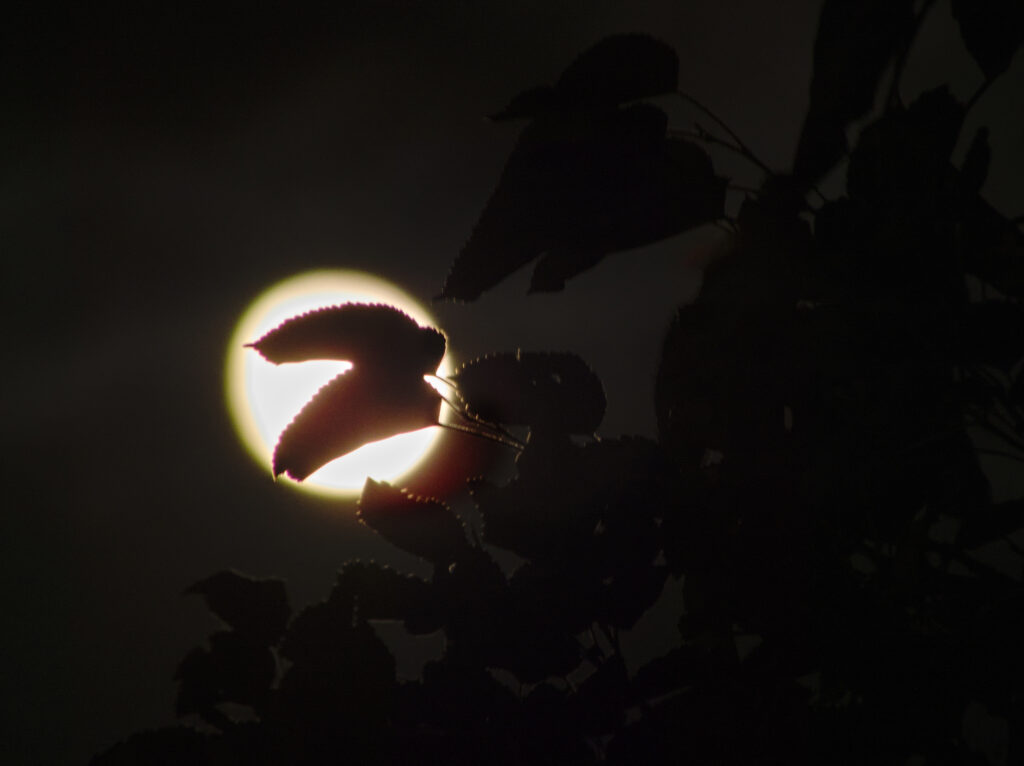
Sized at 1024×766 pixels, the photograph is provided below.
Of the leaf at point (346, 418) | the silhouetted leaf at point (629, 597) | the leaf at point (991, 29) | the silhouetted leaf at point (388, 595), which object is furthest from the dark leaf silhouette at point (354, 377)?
the leaf at point (991, 29)

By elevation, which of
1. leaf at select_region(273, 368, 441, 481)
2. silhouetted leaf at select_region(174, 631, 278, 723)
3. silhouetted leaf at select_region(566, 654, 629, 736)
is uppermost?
leaf at select_region(273, 368, 441, 481)

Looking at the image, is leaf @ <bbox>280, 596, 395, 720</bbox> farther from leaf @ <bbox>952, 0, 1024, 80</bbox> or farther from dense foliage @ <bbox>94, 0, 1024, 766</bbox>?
leaf @ <bbox>952, 0, 1024, 80</bbox>

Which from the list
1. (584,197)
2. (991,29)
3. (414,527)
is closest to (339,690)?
(414,527)

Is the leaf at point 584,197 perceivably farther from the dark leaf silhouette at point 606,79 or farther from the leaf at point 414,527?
the leaf at point 414,527

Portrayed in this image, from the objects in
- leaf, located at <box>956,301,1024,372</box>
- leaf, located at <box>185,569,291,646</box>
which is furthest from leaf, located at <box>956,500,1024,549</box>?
leaf, located at <box>185,569,291,646</box>

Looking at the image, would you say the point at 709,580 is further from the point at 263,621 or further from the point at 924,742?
the point at 263,621

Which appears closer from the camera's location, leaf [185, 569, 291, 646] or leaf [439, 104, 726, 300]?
leaf [439, 104, 726, 300]

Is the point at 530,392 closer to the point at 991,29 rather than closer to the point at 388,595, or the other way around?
the point at 388,595

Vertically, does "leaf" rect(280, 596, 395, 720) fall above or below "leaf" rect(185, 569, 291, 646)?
below
